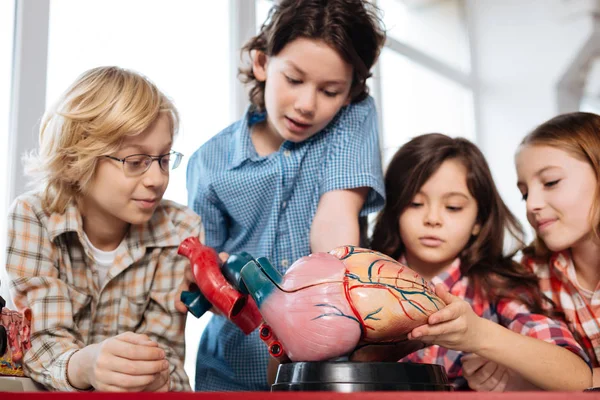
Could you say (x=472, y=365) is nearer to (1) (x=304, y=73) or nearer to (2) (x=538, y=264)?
(2) (x=538, y=264)

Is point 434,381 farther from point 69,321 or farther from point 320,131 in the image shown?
point 320,131

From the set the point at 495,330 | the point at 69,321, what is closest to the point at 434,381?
the point at 495,330

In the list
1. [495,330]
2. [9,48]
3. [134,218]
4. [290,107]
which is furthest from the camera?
[9,48]

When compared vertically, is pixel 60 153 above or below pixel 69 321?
above

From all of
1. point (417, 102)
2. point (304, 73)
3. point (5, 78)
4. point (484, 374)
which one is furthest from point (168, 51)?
point (417, 102)

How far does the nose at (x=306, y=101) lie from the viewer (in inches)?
43.2

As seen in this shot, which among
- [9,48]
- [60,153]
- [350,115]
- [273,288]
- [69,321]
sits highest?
[9,48]

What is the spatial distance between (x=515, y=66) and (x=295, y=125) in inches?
126

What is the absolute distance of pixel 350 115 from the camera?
1248 millimetres

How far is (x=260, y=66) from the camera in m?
1.28

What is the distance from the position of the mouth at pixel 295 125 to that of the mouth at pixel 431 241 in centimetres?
29

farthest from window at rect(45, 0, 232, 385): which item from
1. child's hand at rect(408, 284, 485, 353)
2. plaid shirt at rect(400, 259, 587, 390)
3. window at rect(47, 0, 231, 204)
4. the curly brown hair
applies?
child's hand at rect(408, 284, 485, 353)

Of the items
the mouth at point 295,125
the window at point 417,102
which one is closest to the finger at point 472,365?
the mouth at point 295,125

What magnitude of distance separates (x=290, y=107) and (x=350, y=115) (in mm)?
158
